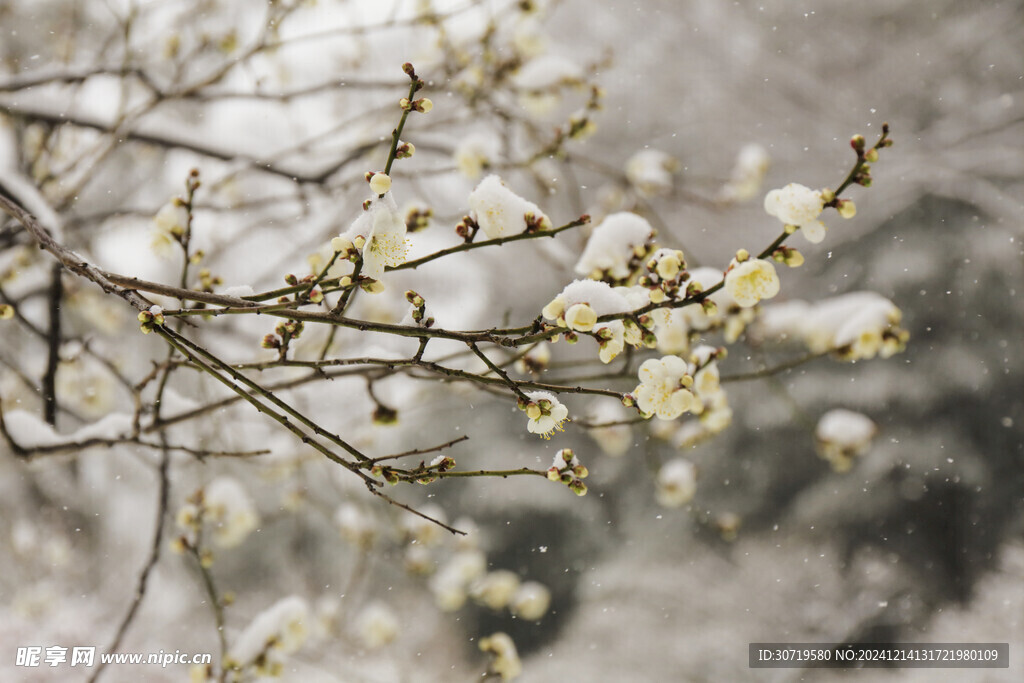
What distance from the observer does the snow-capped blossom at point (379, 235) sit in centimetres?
45

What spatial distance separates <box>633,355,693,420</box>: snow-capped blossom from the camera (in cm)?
52

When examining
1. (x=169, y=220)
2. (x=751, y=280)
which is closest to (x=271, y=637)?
(x=169, y=220)

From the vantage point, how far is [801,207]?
515mm

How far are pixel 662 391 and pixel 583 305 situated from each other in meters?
0.14

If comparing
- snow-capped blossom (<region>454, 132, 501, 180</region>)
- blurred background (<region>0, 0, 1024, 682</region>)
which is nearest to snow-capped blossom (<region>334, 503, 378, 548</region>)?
blurred background (<region>0, 0, 1024, 682</region>)

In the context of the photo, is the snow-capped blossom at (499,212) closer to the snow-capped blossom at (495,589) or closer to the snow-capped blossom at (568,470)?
the snow-capped blossom at (568,470)

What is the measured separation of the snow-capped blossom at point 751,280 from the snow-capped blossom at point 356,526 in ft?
4.83

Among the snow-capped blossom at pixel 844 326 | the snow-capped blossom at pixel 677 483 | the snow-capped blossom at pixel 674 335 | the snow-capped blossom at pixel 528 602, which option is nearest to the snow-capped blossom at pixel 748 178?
the snow-capped blossom at pixel 844 326

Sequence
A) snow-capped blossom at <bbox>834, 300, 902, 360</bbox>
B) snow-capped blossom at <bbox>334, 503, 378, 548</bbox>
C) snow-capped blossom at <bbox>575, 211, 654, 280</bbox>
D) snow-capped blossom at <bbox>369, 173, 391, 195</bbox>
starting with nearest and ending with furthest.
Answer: snow-capped blossom at <bbox>369, 173, 391, 195</bbox> → snow-capped blossom at <bbox>575, 211, 654, 280</bbox> → snow-capped blossom at <bbox>834, 300, 902, 360</bbox> → snow-capped blossom at <bbox>334, 503, 378, 548</bbox>

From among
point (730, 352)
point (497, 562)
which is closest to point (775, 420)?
point (730, 352)

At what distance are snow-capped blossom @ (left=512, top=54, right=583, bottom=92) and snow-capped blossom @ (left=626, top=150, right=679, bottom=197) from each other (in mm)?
380

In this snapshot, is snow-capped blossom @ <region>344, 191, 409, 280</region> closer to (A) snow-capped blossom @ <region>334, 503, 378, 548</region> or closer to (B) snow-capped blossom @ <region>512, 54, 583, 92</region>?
(B) snow-capped blossom @ <region>512, 54, 583, 92</region>

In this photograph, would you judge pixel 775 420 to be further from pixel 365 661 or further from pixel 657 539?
pixel 365 661

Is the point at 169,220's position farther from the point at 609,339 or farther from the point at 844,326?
the point at 844,326
